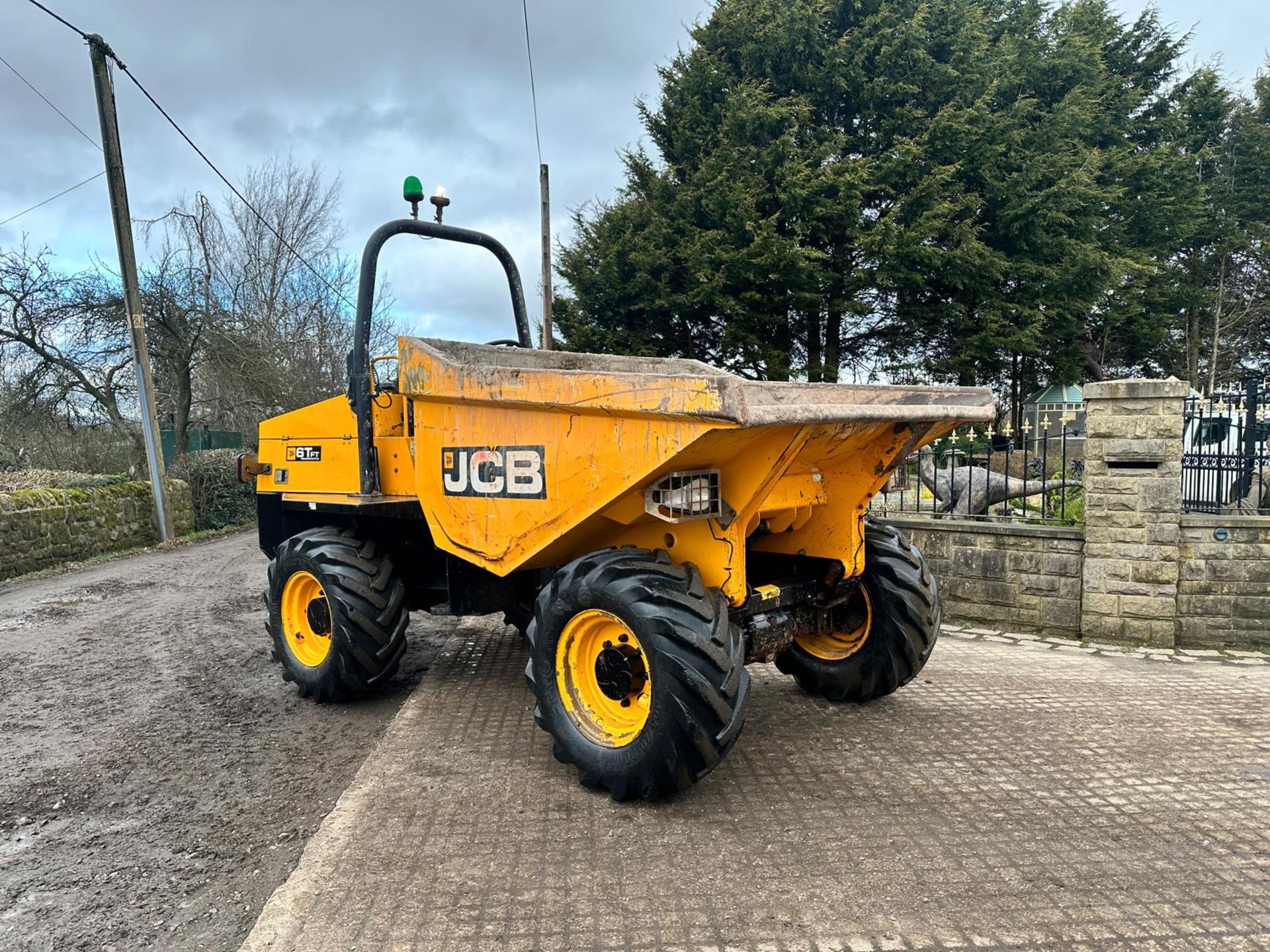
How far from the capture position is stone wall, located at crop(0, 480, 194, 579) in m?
10.5

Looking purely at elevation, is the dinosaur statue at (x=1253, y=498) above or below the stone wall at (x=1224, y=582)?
above

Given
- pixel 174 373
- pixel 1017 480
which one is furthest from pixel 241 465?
pixel 174 373

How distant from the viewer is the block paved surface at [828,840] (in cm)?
249

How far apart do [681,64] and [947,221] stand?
261 inches

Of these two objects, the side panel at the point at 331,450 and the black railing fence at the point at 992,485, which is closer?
the side panel at the point at 331,450

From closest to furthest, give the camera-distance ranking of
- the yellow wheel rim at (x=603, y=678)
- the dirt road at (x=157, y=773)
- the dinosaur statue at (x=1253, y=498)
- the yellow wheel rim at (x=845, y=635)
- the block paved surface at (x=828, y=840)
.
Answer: the block paved surface at (x=828, y=840) → the dirt road at (x=157, y=773) → the yellow wheel rim at (x=603, y=678) → the yellow wheel rim at (x=845, y=635) → the dinosaur statue at (x=1253, y=498)

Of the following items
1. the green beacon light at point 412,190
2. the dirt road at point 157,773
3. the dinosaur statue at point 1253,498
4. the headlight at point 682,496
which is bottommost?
the dirt road at point 157,773

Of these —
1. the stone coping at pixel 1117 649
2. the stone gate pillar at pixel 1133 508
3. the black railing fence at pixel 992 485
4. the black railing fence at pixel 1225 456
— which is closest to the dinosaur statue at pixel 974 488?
the black railing fence at pixel 992 485

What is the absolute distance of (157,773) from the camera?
3939 mm

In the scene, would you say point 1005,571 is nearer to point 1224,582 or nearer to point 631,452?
point 1224,582

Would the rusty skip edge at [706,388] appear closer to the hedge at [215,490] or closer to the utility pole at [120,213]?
the utility pole at [120,213]

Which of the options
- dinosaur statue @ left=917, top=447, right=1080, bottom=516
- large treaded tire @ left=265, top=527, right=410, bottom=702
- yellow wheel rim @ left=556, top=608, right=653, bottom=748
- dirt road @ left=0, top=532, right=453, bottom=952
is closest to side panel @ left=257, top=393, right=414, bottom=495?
large treaded tire @ left=265, top=527, right=410, bottom=702

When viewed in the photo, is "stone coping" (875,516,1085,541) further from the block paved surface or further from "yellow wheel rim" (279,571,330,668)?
"yellow wheel rim" (279,571,330,668)

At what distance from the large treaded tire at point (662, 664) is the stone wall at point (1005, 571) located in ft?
14.0
